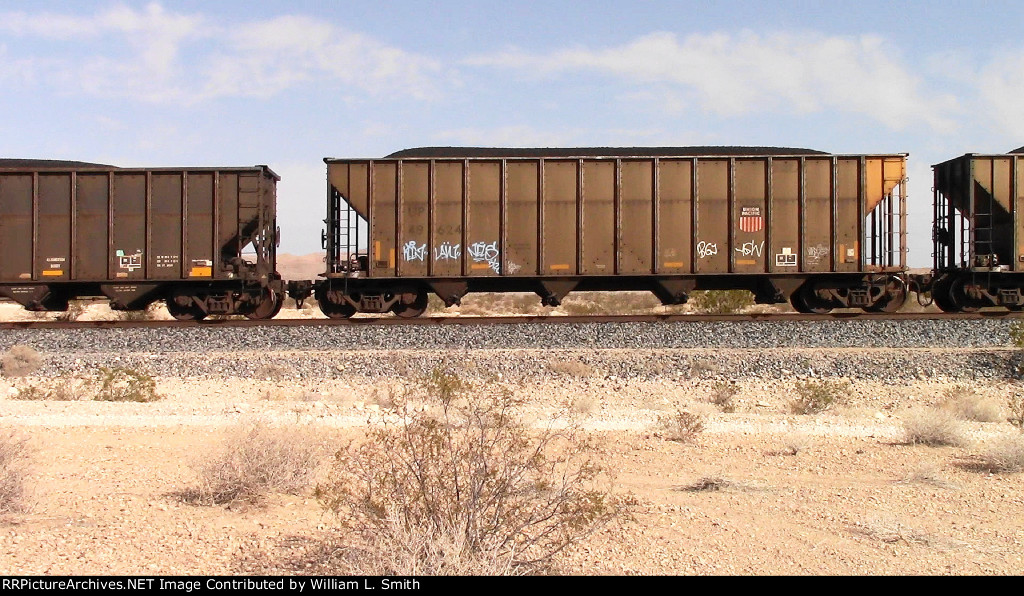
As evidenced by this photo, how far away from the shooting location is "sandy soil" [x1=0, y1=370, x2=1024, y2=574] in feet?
16.2

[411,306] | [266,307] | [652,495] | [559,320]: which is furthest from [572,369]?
[266,307]

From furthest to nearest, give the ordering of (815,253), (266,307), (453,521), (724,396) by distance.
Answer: (266,307) < (815,253) < (724,396) < (453,521)

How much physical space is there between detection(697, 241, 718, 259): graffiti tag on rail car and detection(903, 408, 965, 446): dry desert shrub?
9007 millimetres

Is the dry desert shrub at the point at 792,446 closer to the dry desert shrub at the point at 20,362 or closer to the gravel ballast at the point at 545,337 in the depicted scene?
the gravel ballast at the point at 545,337

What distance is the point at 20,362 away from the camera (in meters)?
13.2

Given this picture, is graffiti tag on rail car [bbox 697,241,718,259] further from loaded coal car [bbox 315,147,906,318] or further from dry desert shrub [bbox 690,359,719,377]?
dry desert shrub [bbox 690,359,719,377]

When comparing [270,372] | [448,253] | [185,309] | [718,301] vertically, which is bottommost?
[270,372]

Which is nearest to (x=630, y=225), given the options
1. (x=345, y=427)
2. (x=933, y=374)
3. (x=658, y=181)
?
(x=658, y=181)

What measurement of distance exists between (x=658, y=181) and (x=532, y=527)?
13137 millimetres

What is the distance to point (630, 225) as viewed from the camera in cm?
1755

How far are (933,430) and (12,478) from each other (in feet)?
27.5

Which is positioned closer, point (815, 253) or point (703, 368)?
point (703, 368)

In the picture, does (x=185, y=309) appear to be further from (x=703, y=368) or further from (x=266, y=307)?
(x=703, y=368)

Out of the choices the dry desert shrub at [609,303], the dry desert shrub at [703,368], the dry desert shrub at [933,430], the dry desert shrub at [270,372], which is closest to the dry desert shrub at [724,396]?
the dry desert shrub at [703,368]
